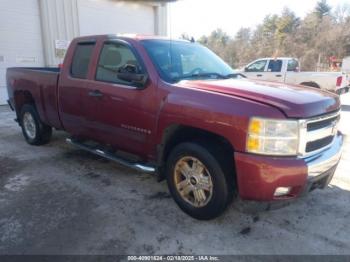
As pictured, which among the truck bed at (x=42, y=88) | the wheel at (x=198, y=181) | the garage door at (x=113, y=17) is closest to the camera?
the wheel at (x=198, y=181)

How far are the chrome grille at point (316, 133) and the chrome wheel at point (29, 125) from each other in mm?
4855

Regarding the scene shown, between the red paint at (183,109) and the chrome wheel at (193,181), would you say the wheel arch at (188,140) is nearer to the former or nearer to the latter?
the red paint at (183,109)

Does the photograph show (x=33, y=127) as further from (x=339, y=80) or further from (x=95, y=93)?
(x=339, y=80)

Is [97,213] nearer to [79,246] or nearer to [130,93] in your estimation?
[79,246]

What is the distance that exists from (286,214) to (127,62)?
253cm

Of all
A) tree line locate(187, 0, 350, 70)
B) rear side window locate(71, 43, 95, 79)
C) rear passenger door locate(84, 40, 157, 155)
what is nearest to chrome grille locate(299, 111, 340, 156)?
rear passenger door locate(84, 40, 157, 155)

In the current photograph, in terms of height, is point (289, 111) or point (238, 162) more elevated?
point (289, 111)

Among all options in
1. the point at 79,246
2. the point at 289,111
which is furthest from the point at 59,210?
the point at 289,111

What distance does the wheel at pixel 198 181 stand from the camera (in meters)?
3.01

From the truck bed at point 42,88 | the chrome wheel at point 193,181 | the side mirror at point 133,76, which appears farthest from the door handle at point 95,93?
the chrome wheel at point 193,181

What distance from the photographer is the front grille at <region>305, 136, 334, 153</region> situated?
2.86 m

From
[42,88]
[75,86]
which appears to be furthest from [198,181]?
[42,88]

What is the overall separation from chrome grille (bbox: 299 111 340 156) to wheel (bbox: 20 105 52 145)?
15.0 feet

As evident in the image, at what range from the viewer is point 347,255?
2766mm
